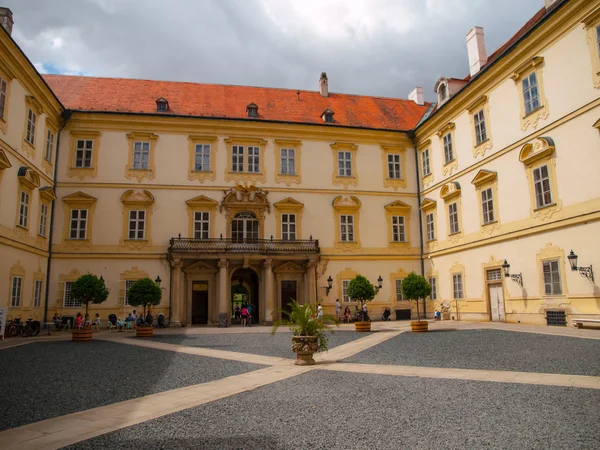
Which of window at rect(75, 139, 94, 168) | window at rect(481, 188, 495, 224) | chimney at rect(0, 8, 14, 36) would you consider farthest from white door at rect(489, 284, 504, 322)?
chimney at rect(0, 8, 14, 36)

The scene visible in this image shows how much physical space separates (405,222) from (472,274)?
6976 millimetres

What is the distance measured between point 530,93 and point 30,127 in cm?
2294

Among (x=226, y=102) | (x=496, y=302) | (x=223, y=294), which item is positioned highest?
(x=226, y=102)

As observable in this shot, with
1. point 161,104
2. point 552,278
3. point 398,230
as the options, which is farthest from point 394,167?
point 161,104

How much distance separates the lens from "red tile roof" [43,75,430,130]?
96.5 feet

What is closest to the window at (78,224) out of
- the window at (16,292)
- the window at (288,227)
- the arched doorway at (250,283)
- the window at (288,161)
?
the window at (16,292)

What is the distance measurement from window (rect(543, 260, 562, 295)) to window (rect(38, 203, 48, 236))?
24137mm

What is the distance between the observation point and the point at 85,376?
9719 millimetres

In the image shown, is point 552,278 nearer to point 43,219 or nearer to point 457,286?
point 457,286

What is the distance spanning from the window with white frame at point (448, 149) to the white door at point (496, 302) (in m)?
7.67

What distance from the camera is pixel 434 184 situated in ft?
93.5

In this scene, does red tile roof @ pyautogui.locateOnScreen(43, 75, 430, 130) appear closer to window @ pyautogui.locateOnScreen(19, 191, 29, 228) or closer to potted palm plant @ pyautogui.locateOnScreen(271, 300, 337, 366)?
window @ pyautogui.locateOnScreen(19, 191, 29, 228)

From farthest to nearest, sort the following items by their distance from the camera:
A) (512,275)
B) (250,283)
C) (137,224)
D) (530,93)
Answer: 1. (250,283)
2. (137,224)
3. (512,275)
4. (530,93)

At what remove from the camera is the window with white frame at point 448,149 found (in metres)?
26.5
